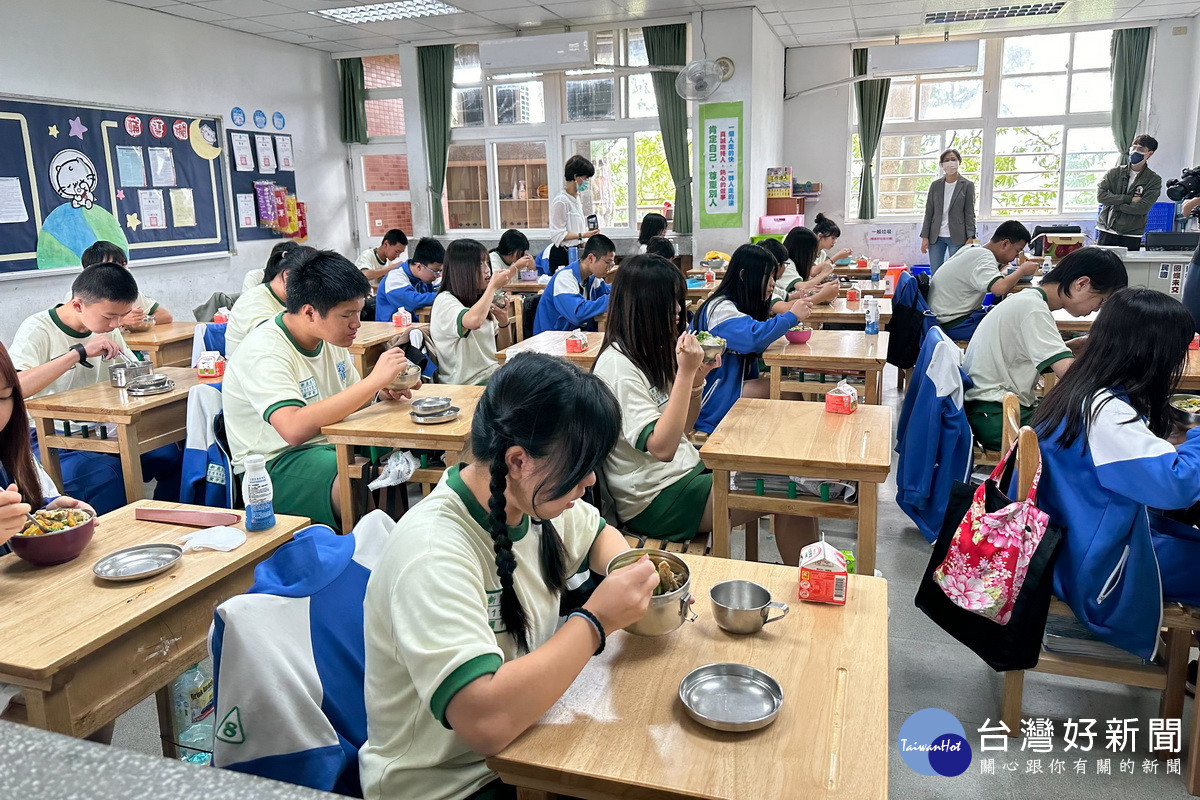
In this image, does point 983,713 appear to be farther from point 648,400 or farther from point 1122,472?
point 648,400

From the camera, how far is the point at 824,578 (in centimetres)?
147

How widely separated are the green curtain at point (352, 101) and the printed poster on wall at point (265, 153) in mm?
1350

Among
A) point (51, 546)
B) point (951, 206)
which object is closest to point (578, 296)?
point (51, 546)

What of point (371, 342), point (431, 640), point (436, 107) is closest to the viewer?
point (431, 640)

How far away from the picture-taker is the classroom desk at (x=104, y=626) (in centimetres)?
136

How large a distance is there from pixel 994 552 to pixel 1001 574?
0.05 m

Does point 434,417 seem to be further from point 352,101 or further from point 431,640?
point 352,101

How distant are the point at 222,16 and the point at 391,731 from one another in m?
8.08

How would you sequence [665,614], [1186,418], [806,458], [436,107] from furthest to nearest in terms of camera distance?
[436,107], [1186,418], [806,458], [665,614]

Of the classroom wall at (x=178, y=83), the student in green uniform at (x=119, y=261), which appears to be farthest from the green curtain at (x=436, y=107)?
the student in green uniform at (x=119, y=261)

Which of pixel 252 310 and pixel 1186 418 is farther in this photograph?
pixel 252 310

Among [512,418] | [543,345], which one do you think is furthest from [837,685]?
[543,345]

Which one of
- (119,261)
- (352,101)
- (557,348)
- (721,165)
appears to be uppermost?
(352,101)

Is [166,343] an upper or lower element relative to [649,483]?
upper
